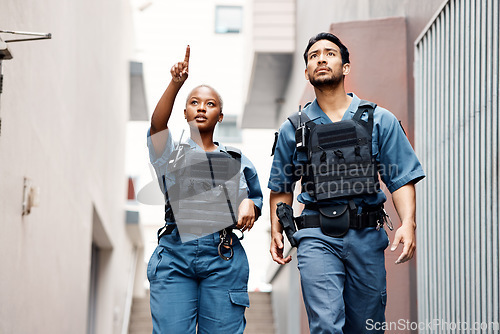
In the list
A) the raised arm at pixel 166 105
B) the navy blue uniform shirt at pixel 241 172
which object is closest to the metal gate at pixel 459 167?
the navy blue uniform shirt at pixel 241 172

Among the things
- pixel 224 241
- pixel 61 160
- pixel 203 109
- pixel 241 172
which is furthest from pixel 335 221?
pixel 61 160

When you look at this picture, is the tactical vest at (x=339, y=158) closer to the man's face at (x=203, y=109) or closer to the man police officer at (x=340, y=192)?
the man police officer at (x=340, y=192)

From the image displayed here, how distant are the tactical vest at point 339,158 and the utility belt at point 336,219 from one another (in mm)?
73

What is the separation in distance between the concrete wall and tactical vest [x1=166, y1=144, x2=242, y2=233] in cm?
168

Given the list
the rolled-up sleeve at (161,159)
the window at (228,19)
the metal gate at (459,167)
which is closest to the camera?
the rolled-up sleeve at (161,159)

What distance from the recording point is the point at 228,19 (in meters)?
23.6

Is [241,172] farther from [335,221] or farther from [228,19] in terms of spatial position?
[228,19]

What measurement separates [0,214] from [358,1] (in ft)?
14.8

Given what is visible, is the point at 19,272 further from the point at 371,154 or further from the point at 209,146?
the point at 371,154

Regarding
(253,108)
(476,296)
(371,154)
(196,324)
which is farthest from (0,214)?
(253,108)

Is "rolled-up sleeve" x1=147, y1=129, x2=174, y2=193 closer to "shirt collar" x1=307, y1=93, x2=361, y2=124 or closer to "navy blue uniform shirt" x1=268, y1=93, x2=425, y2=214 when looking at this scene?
"navy blue uniform shirt" x1=268, y1=93, x2=425, y2=214

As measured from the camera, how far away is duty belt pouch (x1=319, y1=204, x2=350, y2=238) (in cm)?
446

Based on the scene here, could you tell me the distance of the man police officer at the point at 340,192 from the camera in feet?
14.5

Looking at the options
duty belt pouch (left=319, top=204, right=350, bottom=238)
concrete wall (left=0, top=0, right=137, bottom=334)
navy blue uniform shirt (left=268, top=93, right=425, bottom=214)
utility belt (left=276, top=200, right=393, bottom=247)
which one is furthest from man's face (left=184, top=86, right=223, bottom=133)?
concrete wall (left=0, top=0, right=137, bottom=334)
